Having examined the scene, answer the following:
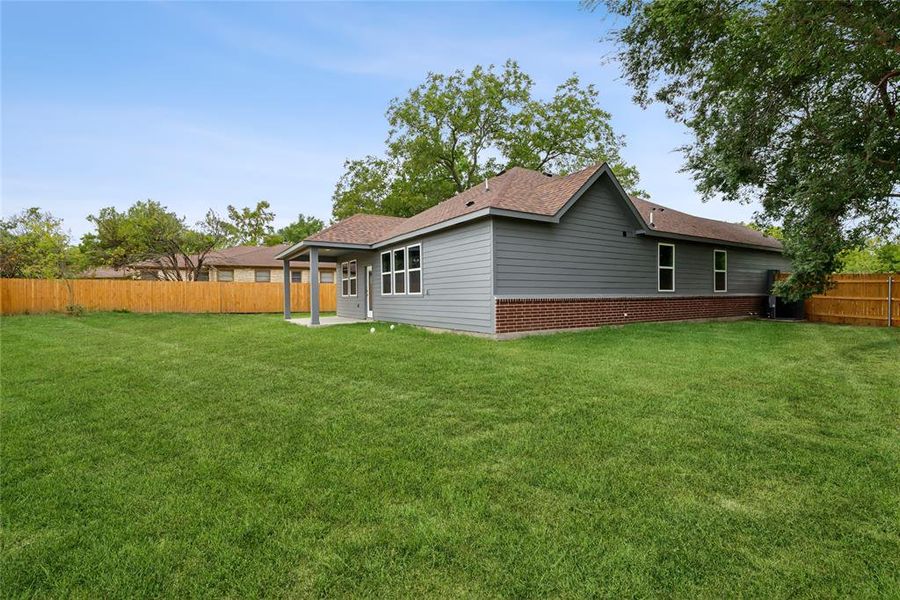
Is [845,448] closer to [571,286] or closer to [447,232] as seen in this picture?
[571,286]

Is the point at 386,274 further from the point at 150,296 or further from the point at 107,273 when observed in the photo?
the point at 107,273

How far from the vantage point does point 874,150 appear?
25.6ft

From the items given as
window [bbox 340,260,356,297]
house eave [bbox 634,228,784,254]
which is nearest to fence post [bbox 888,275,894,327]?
house eave [bbox 634,228,784,254]

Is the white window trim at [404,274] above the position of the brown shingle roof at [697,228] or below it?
below

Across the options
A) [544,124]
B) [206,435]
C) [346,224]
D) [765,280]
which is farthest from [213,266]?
[765,280]

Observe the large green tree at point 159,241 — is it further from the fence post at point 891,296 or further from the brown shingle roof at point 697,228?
the fence post at point 891,296

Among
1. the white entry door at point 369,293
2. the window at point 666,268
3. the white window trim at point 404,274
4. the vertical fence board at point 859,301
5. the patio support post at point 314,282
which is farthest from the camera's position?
the white entry door at point 369,293

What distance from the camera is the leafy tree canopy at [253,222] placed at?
4491cm

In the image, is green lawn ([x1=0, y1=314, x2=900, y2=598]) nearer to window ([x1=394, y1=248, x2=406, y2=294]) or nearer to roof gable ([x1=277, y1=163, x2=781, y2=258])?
roof gable ([x1=277, y1=163, x2=781, y2=258])

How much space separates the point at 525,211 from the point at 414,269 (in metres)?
4.35

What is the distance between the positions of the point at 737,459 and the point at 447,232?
883cm

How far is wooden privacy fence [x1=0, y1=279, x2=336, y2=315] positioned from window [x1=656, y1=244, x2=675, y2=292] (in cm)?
1725

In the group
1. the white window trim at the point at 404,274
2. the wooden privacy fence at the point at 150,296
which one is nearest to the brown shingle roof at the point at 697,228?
the white window trim at the point at 404,274

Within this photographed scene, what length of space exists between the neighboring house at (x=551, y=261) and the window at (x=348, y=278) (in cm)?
157
